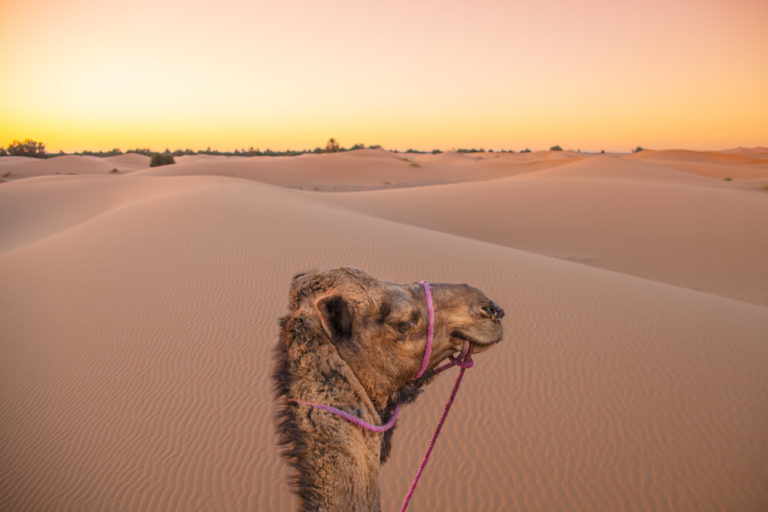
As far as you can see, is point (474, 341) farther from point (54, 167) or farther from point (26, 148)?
point (26, 148)

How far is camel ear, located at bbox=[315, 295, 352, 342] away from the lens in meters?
1.47

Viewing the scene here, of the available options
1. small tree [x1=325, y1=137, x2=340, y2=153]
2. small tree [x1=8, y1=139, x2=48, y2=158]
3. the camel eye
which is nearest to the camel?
the camel eye

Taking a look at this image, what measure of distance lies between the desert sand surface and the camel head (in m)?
1.11

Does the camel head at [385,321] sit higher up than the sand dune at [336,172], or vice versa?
the camel head at [385,321]

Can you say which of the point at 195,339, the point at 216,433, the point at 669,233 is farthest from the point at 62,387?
the point at 669,233

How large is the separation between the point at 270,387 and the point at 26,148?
8226cm

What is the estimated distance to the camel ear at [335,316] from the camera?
1473mm

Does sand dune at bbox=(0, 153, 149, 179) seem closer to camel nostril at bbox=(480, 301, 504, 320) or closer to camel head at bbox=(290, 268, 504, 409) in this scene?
camel head at bbox=(290, 268, 504, 409)

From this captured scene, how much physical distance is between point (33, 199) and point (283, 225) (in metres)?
19.0

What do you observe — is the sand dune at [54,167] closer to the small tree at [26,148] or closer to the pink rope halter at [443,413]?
the small tree at [26,148]

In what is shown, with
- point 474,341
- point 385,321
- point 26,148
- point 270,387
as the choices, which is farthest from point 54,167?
point 474,341

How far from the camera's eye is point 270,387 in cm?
466

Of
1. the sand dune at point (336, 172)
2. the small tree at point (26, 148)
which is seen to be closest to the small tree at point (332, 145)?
the sand dune at point (336, 172)

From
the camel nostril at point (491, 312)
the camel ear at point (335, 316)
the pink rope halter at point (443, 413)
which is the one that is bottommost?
the pink rope halter at point (443, 413)
